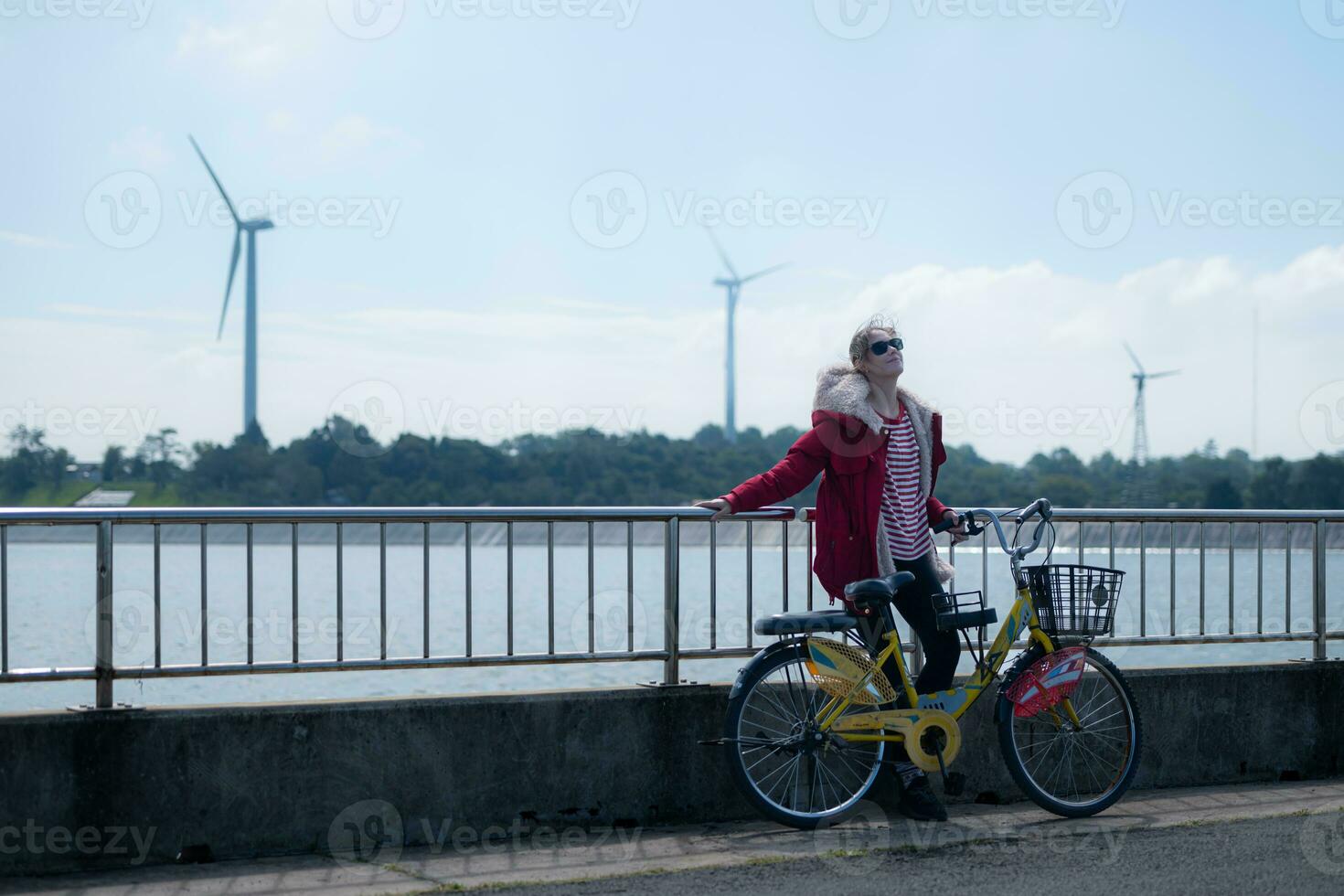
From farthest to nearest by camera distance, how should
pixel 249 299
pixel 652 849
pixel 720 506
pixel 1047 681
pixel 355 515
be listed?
pixel 249 299, pixel 1047 681, pixel 720 506, pixel 355 515, pixel 652 849

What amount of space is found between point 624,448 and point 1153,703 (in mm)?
48583

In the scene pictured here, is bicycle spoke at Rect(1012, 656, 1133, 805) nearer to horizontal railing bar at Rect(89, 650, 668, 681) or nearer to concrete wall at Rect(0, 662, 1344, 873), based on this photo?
concrete wall at Rect(0, 662, 1344, 873)

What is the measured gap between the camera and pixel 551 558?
19.2 feet

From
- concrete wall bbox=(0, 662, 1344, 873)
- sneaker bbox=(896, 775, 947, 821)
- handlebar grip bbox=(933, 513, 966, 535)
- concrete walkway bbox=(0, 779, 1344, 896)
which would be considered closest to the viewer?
concrete walkway bbox=(0, 779, 1344, 896)

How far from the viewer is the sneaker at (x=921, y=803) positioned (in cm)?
573

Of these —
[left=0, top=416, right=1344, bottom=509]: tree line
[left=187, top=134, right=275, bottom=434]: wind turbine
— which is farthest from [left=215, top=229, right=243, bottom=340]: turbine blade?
[left=0, top=416, right=1344, bottom=509]: tree line

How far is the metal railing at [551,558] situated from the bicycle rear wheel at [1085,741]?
0.61 m

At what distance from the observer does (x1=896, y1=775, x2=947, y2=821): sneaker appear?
225 inches

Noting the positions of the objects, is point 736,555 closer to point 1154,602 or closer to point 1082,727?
point 1154,602

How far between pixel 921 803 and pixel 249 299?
49.7 meters

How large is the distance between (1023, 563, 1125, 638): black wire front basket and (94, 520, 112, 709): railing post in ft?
12.0

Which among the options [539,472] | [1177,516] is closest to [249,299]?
[539,472]

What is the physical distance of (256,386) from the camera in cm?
5812

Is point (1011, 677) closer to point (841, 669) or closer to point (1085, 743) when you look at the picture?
point (1085, 743)
